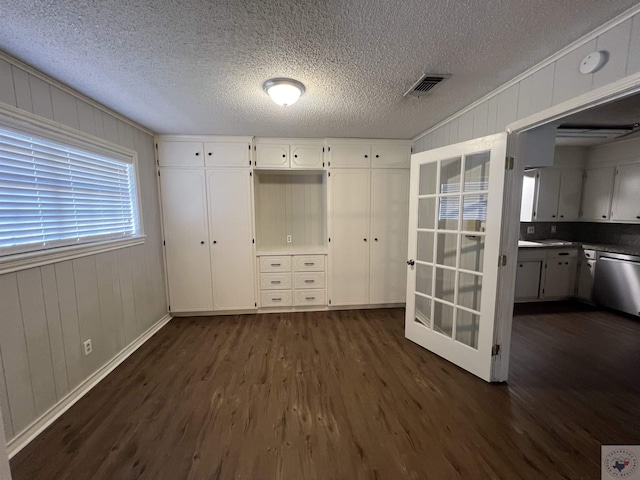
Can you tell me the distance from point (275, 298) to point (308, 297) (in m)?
0.47

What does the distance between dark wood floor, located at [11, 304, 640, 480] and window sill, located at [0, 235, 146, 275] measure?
3.60 feet

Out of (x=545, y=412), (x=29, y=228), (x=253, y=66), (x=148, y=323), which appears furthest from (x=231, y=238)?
(x=545, y=412)

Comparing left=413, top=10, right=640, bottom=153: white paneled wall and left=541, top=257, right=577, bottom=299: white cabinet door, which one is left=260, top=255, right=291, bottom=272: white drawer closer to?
left=413, top=10, right=640, bottom=153: white paneled wall

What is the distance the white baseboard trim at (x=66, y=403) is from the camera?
1509mm

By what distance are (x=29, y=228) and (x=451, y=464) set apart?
2981 mm

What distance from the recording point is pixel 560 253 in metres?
3.72

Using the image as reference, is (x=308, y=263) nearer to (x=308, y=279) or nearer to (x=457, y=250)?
(x=308, y=279)

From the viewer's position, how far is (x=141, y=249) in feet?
9.25

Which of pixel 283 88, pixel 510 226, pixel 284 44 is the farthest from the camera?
pixel 510 226

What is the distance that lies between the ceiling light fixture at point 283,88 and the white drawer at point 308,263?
204 centimetres

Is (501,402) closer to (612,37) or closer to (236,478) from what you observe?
(236,478)

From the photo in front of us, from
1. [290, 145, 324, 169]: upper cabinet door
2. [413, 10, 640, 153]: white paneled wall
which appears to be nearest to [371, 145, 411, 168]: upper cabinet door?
[290, 145, 324, 169]: upper cabinet door

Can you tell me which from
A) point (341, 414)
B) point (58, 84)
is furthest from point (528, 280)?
point (58, 84)

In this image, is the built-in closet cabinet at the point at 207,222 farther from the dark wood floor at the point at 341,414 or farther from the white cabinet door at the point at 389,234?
the white cabinet door at the point at 389,234
